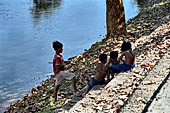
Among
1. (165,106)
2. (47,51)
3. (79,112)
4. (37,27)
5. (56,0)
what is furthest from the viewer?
(56,0)

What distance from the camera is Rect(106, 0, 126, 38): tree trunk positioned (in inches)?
429

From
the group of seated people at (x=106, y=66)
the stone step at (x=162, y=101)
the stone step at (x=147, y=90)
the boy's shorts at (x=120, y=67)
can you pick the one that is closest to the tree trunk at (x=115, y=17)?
the group of seated people at (x=106, y=66)

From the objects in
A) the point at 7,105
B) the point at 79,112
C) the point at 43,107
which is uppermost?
the point at 79,112

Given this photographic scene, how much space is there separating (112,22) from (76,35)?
6443mm

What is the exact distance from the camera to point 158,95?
13.0 feet

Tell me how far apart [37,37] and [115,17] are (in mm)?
7485

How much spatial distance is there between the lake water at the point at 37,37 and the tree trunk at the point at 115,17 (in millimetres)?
2888

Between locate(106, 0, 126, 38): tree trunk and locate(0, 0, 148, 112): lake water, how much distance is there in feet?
9.48

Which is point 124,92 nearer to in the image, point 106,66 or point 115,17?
point 106,66

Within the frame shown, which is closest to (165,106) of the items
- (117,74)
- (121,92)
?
(121,92)

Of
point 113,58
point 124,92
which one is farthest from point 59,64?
point 124,92

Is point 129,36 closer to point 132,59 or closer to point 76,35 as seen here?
point 132,59

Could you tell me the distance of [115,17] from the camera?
10977mm

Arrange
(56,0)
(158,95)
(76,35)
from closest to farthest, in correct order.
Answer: (158,95), (76,35), (56,0)
